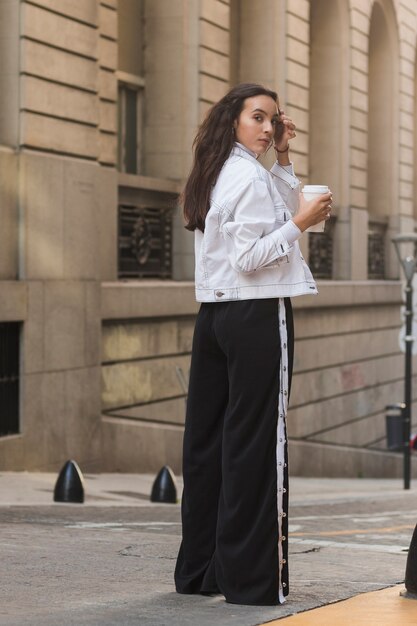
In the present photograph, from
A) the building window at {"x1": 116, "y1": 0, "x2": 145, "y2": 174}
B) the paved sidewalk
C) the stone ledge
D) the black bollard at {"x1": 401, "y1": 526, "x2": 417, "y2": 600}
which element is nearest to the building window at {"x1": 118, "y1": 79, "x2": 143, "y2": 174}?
the building window at {"x1": 116, "y1": 0, "x2": 145, "y2": 174}

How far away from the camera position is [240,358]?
5.58m

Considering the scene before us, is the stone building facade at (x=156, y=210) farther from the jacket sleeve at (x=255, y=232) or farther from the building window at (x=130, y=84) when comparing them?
the jacket sleeve at (x=255, y=232)

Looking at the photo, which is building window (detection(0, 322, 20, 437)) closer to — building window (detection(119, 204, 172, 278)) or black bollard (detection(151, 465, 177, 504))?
black bollard (detection(151, 465, 177, 504))

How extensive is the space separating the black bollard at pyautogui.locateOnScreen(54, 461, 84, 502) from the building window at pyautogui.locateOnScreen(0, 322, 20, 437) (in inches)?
112

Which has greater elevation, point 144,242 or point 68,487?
point 144,242

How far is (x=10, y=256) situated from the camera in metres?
15.8

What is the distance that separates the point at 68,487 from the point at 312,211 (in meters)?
7.44

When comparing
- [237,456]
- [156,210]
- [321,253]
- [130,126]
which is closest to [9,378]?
[156,210]

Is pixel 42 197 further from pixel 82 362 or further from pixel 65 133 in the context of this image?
pixel 82 362

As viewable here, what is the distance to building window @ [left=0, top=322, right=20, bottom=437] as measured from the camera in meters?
15.5

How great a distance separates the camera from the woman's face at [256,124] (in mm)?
5766

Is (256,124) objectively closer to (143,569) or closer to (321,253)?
(143,569)

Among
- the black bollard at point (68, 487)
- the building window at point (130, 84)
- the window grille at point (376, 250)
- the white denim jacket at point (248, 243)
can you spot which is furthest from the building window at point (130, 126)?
the white denim jacket at point (248, 243)

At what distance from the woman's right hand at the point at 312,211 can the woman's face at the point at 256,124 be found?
328mm
